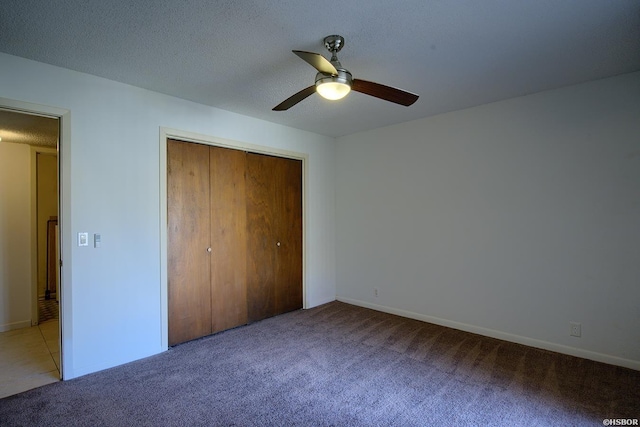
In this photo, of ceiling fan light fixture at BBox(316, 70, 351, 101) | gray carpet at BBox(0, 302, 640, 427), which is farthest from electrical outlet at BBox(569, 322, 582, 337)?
ceiling fan light fixture at BBox(316, 70, 351, 101)

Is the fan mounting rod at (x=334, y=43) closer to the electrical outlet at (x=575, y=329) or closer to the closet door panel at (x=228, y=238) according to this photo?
the closet door panel at (x=228, y=238)

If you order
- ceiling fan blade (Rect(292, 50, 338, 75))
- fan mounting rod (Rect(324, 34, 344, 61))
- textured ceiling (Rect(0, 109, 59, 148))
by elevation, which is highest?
fan mounting rod (Rect(324, 34, 344, 61))

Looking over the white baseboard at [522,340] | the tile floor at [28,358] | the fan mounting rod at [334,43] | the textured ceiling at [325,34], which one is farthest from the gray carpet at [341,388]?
the textured ceiling at [325,34]

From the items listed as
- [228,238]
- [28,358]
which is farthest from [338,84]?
[28,358]

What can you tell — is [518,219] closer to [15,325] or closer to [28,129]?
[28,129]

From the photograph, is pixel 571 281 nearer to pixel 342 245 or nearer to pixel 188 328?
pixel 342 245

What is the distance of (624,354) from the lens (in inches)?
105

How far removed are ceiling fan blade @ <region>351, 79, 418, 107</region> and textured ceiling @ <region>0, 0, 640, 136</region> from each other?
300 mm

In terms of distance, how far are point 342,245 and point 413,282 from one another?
1.24m

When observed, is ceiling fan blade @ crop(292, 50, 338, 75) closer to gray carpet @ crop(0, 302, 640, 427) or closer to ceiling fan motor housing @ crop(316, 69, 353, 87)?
ceiling fan motor housing @ crop(316, 69, 353, 87)

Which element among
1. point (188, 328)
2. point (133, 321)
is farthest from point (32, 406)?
point (188, 328)

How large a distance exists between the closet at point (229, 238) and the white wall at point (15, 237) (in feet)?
7.55

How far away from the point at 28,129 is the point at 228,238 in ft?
8.04

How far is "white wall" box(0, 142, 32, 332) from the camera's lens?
150 inches
